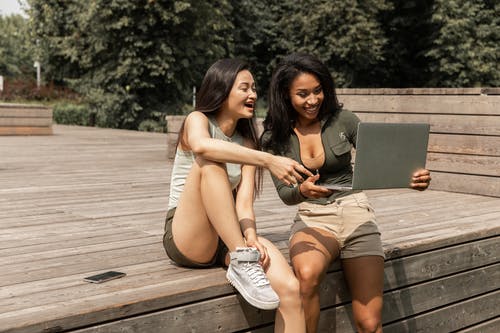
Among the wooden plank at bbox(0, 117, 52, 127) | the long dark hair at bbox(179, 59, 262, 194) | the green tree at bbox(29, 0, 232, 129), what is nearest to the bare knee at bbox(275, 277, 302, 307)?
the long dark hair at bbox(179, 59, 262, 194)

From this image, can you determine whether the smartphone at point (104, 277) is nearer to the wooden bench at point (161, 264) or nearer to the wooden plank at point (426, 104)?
the wooden bench at point (161, 264)

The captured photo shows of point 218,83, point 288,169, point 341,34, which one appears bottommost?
point 288,169

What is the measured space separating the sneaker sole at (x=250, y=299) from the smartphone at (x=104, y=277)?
458mm

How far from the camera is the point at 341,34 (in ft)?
85.7

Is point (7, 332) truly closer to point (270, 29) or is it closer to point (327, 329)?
point (327, 329)

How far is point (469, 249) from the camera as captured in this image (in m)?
3.94

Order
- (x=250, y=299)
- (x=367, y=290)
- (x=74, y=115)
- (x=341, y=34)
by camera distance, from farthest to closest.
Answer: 1. (x=341, y=34)
2. (x=74, y=115)
3. (x=367, y=290)
4. (x=250, y=299)

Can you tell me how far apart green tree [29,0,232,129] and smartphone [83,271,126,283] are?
16147mm

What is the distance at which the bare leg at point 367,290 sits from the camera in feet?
9.84

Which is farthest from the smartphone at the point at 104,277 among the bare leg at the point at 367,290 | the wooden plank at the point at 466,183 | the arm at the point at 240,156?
the wooden plank at the point at 466,183

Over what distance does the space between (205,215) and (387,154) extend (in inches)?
30.0

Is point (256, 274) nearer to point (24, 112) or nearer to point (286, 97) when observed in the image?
point (286, 97)

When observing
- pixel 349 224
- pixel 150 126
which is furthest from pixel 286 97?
pixel 150 126

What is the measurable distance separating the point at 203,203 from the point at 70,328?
2.50ft
